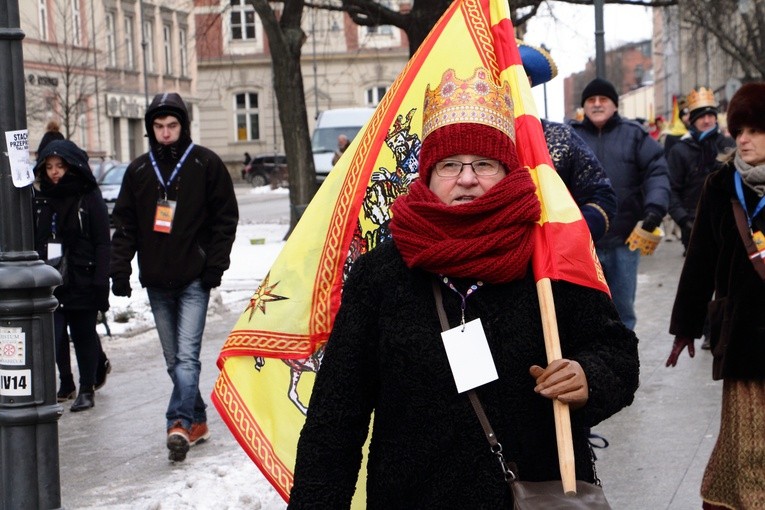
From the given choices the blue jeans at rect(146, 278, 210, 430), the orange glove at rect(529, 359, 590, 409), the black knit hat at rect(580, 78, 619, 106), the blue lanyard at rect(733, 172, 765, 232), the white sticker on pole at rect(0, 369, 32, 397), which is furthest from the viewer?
the black knit hat at rect(580, 78, 619, 106)

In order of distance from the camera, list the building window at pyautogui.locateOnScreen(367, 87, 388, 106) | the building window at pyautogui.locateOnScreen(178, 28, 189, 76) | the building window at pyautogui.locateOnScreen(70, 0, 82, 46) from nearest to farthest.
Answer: the building window at pyautogui.locateOnScreen(70, 0, 82, 46)
the building window at pyautogui.locateOnScreen(178, 28, 189, 76)
the building window at pyautogui.locateOnScreen(367, 87, 388, 106)

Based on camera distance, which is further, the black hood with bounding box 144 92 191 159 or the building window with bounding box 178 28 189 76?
the building window with bounding box 178 28 189 76

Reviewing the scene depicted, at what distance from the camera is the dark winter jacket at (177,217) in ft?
23.8

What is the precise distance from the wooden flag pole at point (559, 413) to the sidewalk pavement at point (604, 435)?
3.25m

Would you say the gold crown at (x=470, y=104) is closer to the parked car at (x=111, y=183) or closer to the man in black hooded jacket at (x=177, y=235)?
the man in black hooded jacket at (x=177, y=235)

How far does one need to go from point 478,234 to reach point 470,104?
1.13 ft

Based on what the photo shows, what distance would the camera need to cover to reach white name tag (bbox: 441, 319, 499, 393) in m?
2.91

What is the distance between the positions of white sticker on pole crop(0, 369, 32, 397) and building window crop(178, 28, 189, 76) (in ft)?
193

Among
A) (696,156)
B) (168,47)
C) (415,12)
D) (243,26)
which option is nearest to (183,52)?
(168,47)

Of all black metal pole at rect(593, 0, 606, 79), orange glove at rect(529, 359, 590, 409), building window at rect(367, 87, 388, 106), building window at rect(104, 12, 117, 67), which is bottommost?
orange glove at rect(529, 359, 590, 409)

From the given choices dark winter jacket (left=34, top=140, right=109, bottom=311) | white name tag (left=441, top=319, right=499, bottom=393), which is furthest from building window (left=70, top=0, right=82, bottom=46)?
white name tag (left=441, top=319, right=499, bottom=393)

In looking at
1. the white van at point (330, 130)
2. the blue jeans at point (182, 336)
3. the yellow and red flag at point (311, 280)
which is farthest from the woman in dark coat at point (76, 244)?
the white van at point (330, 130)

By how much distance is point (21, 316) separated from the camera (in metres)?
5.20

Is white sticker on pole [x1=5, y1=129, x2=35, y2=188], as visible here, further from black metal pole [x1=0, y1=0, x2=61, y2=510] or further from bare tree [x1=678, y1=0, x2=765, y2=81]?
bare tree [x1=678, y1=0, x2=765, y2=81]
